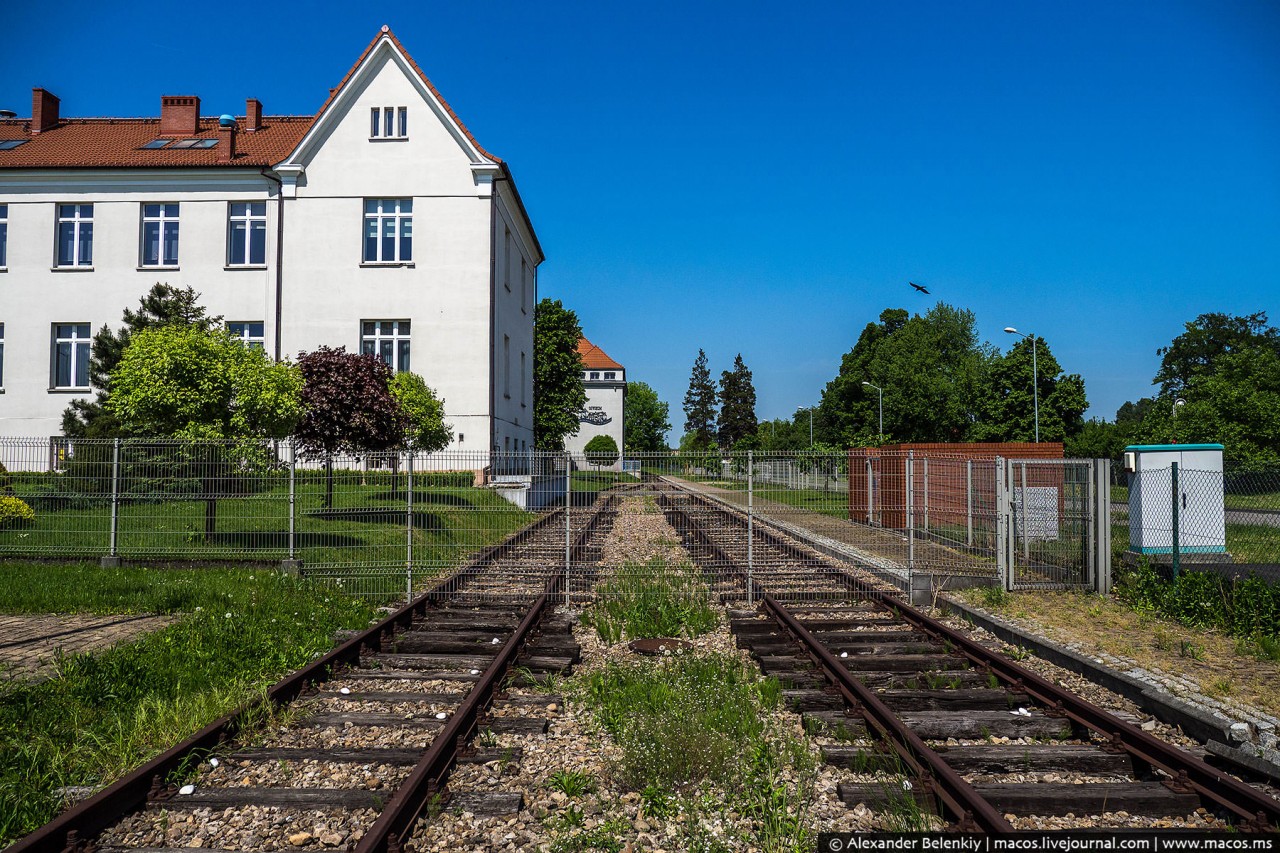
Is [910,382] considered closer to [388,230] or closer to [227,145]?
[388,230]

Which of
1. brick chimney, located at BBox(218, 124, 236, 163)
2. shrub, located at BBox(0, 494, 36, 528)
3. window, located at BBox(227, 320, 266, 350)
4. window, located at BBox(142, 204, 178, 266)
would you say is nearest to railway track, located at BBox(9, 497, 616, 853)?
shrub, located at BBox(0, 494, 36, 528)

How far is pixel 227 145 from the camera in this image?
3372 cm

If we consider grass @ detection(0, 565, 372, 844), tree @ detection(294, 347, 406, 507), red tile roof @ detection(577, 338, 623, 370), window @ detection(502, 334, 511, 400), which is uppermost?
red tile roof @ detection(577, 338, 623, 370)

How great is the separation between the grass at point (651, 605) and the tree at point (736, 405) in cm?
12364

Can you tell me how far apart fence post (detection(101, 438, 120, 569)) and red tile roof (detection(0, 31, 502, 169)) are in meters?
23.2

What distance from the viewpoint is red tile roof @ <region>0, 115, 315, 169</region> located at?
3275 cm

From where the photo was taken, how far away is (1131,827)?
4621 millimetres

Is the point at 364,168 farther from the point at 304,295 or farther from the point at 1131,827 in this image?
the point at 1131,827

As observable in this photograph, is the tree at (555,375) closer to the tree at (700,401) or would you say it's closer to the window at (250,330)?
the window at (250,330)

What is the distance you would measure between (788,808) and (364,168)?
3277 centimetres

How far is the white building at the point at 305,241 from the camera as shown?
32.5 meters

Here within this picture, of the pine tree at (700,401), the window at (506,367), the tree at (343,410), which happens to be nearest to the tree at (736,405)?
the pine tree at (700,401)

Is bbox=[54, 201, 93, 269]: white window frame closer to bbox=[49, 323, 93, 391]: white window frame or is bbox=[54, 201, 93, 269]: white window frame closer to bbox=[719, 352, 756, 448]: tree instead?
bbox=[49, 323, 93, 391]: white window frame

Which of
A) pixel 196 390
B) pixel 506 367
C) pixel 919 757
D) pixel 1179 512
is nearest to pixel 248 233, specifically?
pixel 506 367
